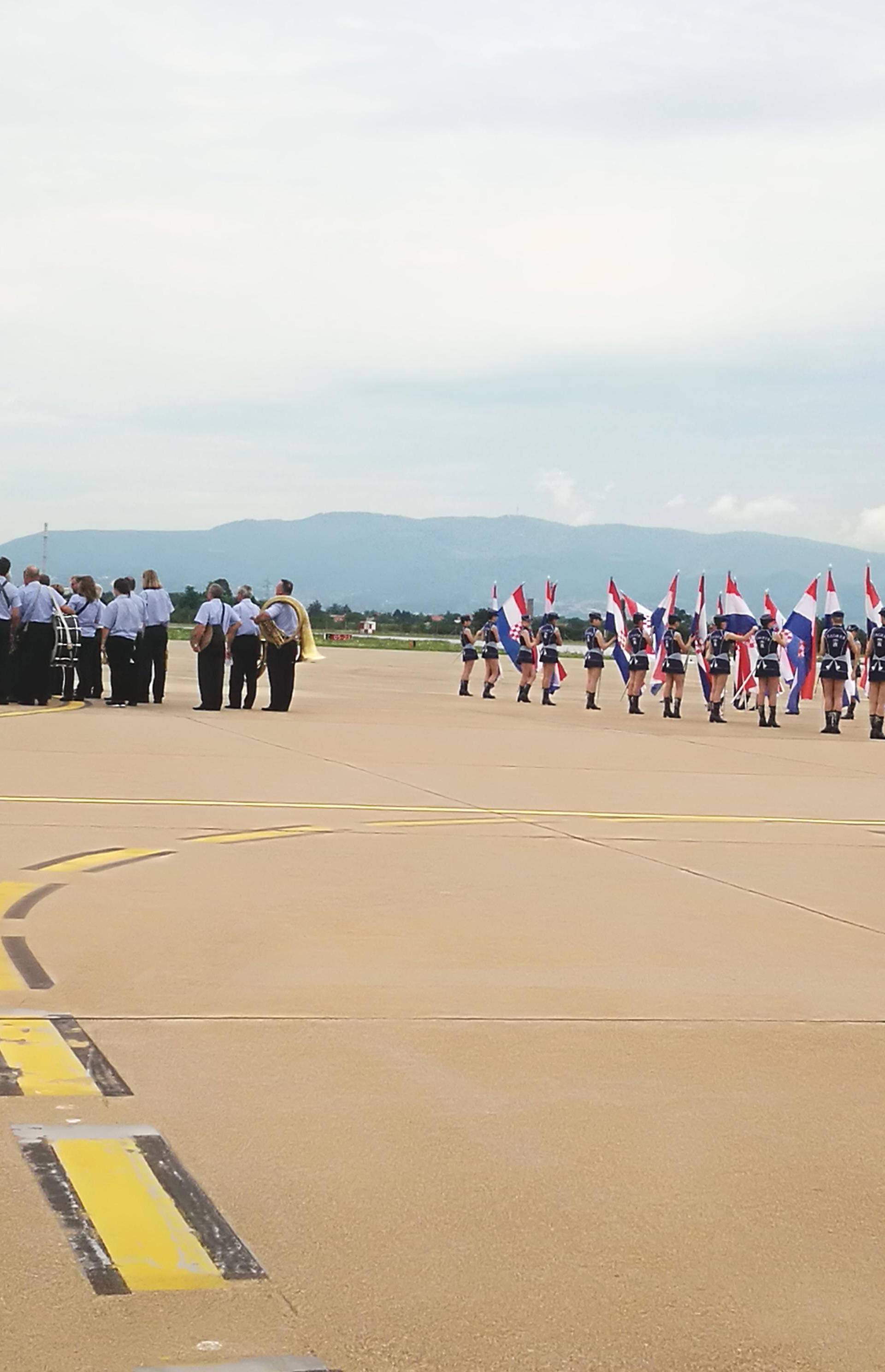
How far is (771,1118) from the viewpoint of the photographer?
5387 mm

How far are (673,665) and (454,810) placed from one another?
15896 mm

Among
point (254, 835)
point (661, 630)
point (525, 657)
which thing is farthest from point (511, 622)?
point (254, 835)

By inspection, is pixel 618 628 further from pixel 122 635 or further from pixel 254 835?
pixel 254 835

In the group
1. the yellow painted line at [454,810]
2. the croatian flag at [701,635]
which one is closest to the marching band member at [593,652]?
the croatian flag at [701,635]

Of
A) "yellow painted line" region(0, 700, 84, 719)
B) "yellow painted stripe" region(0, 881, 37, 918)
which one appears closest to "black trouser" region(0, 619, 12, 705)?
Answer: "yellow painted line" region(0, 700, 84, 719)

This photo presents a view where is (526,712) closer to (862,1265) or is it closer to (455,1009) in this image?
(455,1009)

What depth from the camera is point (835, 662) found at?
26906 mm

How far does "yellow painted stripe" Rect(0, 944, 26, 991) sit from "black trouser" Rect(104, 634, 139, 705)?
17820 mm

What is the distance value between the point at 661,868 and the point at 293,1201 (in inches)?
258

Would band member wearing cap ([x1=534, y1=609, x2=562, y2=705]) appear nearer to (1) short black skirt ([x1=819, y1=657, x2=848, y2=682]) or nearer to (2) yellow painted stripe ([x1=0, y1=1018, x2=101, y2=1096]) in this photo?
(1) short black skirt ([x1=819, y1=657, x2=848, y2=682])

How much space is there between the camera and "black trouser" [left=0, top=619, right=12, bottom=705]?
24.1 m

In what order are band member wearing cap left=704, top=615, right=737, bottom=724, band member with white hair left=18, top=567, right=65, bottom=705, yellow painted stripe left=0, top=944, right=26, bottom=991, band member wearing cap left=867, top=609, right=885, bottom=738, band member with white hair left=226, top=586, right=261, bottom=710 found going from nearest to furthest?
yellow painted stripe left=0, top=944, right=26, bottom=991 < band member with white hair left=18, top=567, right=65, bottom=705 < band member with white hair left=226, top=586, right=261, bottom=710 < band member wearing cap left=867, top=609, right=885, bottom=738 < band member wearing cap left=704, top=615, right=737, bottom=724

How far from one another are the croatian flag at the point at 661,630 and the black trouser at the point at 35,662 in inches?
426

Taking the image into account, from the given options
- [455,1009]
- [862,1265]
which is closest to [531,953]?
[455,1009]
